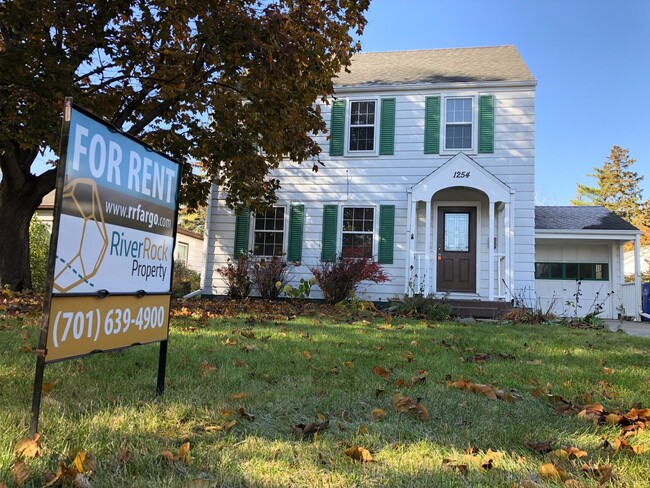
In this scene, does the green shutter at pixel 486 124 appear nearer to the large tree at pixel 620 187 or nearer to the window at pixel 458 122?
the window at pixel 458 122

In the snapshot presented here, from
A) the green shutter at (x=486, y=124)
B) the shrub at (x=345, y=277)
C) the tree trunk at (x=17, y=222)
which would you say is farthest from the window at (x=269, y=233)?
the green shutter at (x=486, y=124)

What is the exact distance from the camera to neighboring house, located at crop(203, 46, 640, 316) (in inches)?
438

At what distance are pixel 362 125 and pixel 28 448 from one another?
11.3 meters

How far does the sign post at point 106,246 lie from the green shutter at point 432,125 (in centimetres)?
962

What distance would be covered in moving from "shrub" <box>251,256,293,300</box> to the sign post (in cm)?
853

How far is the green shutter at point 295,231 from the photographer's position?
1221cm

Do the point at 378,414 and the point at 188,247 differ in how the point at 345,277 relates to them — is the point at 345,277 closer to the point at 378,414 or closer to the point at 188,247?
the point at 378,414

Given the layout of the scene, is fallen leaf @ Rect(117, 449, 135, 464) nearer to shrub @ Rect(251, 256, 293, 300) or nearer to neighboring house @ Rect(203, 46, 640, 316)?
neighboring house @ Rect(203, 46, 640, 316)

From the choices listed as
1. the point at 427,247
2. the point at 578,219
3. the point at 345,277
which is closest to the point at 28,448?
the point at 345,277

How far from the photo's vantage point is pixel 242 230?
12609mm

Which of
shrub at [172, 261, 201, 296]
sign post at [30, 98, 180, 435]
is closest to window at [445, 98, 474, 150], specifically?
shrub at [172, 261, 201, 296]

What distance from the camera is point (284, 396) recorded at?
A: 2.99m

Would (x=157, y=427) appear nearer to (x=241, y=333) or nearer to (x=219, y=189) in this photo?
(x=241, y=333)

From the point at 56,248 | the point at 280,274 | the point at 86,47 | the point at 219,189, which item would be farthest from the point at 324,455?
the point at 219,189
